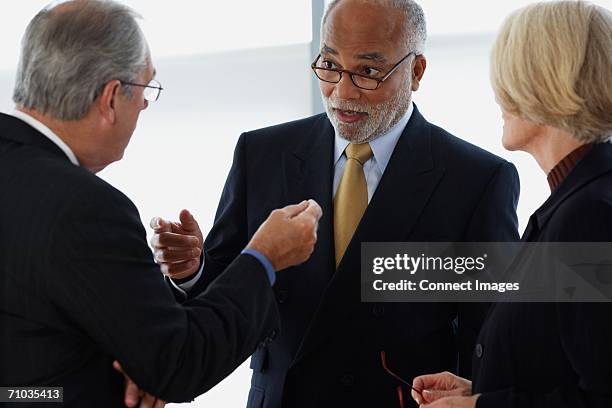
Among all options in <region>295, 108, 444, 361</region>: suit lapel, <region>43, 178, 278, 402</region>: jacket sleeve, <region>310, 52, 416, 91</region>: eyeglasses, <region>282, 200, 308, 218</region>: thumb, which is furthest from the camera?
<region>310, 52, 416, 91</region>: eyeglasses

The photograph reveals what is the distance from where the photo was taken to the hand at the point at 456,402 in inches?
70.6

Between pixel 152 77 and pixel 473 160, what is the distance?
0.88 meters

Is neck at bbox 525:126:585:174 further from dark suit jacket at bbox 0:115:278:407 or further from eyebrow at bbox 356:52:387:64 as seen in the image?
dark suit jacket at bbox 0:115:278:407

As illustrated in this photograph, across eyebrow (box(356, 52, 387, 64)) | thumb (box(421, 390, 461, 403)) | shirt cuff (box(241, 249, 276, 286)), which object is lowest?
thumb (box(421, 390, 461, 403))

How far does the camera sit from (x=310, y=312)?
7.38 feet

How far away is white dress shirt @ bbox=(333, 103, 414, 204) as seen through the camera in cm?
234

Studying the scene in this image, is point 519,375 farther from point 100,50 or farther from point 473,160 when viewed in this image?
point 100,50

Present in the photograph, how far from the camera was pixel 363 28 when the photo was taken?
230 cm

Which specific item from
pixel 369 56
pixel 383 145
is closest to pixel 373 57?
pixel 369 56


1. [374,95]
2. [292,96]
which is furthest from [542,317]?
[292,96]

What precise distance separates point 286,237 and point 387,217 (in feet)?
1.52

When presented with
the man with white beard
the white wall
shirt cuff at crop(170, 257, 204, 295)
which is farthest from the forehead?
the white wall

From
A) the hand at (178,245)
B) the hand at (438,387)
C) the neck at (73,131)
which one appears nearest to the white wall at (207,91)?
the hand at (178,245)

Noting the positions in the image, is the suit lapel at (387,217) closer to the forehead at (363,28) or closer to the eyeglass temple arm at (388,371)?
the eyeglass temple arm at (388,371)
